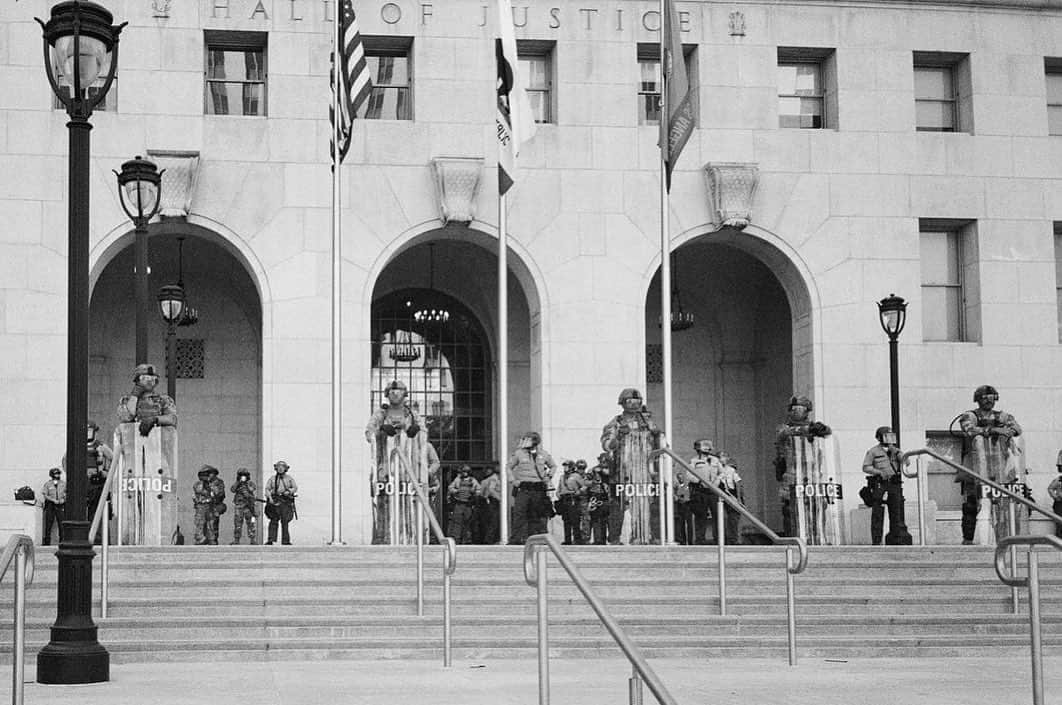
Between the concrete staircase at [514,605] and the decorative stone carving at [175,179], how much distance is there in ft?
36.7

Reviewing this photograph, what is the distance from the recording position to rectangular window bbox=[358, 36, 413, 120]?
92.0 ft

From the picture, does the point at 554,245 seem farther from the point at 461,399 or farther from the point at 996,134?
the point at 996,134

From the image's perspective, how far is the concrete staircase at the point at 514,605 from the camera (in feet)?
45.3

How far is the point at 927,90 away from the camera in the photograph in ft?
96.8

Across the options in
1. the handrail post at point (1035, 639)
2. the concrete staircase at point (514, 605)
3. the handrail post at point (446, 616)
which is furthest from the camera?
the concrete staircase at point (514, 605)

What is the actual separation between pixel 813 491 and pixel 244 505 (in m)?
9.83

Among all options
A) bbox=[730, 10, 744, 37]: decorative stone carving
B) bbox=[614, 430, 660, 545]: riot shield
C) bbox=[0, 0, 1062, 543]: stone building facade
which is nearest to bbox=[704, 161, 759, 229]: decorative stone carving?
bbox=[0, 0, 1062, 543]: stone building facade

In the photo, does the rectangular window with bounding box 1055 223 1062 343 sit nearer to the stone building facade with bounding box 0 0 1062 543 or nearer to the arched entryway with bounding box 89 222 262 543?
the stone building facade with bounding box 0 0 1062 543

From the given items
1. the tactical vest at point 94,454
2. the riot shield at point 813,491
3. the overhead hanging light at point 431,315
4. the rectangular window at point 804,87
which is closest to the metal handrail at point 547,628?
the riot shield at point 813,491

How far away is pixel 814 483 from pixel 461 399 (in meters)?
12.0

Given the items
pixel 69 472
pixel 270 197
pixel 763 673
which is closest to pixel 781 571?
pixel 763 673

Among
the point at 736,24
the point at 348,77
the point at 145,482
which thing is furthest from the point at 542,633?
the point at 736,24

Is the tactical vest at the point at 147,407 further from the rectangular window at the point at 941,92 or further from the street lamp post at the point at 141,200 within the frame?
the rectangular window at the point at 941,92

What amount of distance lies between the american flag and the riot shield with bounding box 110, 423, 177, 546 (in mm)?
5473
